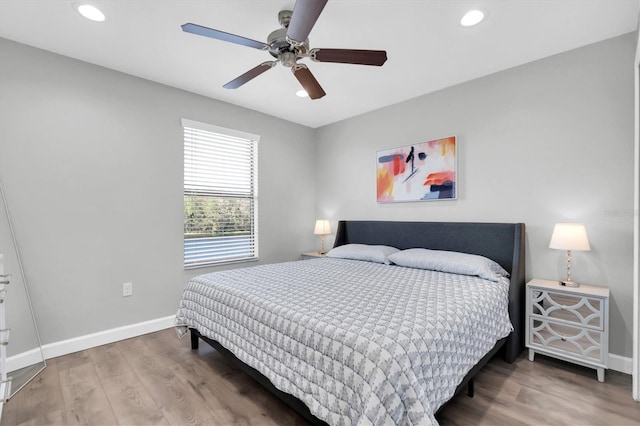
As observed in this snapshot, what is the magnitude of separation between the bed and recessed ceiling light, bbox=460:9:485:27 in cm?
170

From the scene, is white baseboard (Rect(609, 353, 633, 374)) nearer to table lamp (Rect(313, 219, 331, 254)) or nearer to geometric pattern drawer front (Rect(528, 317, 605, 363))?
geometric pattern drawer front (Rect(528, 317, 605, 363))

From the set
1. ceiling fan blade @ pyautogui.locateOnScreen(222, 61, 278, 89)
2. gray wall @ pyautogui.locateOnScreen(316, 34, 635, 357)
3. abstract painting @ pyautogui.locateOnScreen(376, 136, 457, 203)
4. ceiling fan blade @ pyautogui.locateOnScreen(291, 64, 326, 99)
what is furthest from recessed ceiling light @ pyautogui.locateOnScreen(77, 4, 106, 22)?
abstract painting @ pyautogui.locateOnScreen(376, 136, 457, 203)

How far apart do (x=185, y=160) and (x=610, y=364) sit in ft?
14.0

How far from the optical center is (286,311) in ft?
5.62

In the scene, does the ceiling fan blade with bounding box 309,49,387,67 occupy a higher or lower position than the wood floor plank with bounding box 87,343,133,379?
higher

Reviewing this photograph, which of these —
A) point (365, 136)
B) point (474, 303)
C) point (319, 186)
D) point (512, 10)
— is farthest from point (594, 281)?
point (319, 186)

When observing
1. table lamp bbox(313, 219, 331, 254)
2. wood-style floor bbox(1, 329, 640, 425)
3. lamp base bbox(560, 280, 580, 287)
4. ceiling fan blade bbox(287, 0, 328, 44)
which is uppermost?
ceiling fan blade bbox(287, 0, 328, 44)

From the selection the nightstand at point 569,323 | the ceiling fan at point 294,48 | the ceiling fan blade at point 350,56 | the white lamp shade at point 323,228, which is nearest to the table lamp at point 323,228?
the white lamp shade at point 323,228

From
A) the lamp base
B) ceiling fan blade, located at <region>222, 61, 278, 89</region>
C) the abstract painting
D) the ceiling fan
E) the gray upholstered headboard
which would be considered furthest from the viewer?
the abstract painting

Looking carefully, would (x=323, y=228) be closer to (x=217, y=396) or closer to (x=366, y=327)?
(x=217, y=396)

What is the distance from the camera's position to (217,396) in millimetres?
1974

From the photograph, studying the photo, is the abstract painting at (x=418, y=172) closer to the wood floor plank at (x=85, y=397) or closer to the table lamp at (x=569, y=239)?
the table lamp at (x=569, y=239)

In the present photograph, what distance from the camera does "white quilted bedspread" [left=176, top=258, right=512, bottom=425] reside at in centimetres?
122

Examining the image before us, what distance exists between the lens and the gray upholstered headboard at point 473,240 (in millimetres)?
2477
